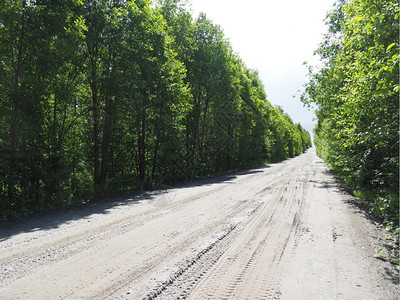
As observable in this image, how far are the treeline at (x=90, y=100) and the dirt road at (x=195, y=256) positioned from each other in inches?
96.0

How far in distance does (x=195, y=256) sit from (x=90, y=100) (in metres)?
9.41

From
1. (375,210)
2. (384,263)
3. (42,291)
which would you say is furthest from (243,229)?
(375,210)

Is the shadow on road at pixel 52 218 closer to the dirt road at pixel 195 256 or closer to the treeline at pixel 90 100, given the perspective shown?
the dirt road at pixel 195 256

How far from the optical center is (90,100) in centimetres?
1105

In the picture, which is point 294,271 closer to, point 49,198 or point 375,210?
point 375,210

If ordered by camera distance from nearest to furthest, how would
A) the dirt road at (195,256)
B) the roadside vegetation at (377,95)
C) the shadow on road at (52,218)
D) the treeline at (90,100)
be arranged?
the dirt road at (195,256), the roadside vegetation at (377,95), the shadow on road at (52,218), the treeline at (90,100)

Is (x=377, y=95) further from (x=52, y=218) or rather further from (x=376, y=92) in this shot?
(x=52, y=218)

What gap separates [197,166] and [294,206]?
490 inches

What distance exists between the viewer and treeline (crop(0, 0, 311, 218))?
7801mm

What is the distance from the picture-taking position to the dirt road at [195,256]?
317 cm

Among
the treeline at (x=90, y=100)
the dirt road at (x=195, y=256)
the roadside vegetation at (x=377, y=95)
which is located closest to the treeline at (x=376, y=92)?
the roadside vegetation at (x=377, y=95)

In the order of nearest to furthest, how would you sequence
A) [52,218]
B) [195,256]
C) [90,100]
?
[195,256]
[52,218]
[90,100]

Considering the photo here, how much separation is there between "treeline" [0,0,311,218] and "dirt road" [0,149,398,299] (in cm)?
244

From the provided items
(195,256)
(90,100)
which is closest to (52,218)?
(195,256)
